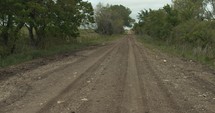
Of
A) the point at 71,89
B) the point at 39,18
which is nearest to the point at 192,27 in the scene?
the point at 39,18

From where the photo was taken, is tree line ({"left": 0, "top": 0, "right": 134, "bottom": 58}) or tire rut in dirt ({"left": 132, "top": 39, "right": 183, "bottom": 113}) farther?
tree line ({"left": 0, "top": 0, "right": 134, "bottom": 58})

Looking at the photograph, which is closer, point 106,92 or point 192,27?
point 106,92

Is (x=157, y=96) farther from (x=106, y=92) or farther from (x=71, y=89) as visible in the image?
(x=71, y=89)

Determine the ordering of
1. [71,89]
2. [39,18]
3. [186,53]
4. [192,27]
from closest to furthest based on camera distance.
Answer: [71,89] → [39,18] → [186,53] → [192,27]

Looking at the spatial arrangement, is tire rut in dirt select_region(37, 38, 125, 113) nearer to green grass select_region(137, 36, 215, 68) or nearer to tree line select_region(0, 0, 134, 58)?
tree line select_region(0, 0, 134, 58)

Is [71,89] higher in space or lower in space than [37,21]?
lower

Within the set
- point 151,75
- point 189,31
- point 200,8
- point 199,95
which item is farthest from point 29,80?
point 200,8

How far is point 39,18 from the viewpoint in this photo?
93.7 feet

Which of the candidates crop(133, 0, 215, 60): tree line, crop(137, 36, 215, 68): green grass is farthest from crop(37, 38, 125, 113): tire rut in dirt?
crop(133, 0, 215, 60): tree line

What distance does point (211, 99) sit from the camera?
1046 centimetres

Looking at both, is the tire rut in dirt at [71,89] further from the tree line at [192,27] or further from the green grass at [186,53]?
the tree line at [192,27]

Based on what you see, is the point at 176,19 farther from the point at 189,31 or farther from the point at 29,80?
the point at 29,80

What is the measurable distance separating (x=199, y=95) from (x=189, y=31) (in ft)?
96.3

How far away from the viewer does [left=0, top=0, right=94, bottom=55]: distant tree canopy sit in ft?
78.5
